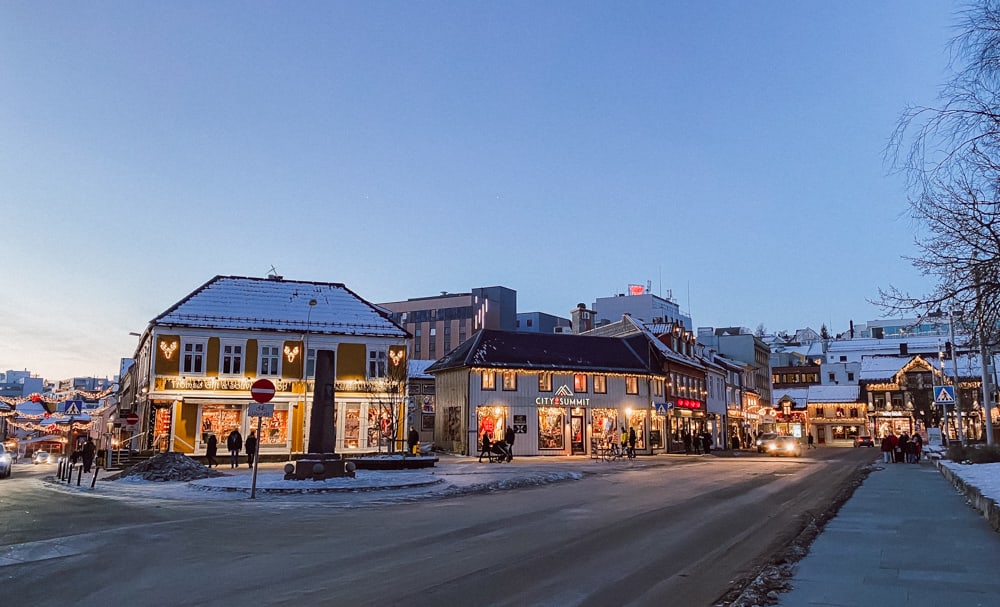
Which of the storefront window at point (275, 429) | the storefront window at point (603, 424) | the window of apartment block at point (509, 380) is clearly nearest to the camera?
the storefront window at point (275, 429)

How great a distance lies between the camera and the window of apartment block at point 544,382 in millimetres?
47656

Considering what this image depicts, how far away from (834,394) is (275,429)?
78910 millimetres

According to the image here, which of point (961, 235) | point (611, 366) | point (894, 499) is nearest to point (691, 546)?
point (961, 235)

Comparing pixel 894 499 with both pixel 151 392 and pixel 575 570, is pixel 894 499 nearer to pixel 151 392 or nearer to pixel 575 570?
pixel 575 570

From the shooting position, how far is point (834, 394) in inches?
3777

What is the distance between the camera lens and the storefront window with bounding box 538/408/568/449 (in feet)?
155

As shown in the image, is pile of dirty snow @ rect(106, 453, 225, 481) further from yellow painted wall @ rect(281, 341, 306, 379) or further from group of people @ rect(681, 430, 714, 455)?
group of people @ rect(681, 430, 714, 455)

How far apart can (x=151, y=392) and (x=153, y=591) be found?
33.2 meters

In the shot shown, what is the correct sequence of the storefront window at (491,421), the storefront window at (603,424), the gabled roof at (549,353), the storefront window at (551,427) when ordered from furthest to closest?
1. the storefront window at (603,424)
2. the storefront window at (551,427)
3. the gabled roof at (549,353)
4. the storefront window at (491,421)

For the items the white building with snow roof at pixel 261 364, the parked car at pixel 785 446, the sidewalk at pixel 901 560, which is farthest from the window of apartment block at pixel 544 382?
the sidewalk at pixel 901 560

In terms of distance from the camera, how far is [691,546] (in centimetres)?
1132

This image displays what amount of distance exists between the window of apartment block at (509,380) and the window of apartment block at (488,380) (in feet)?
2.27

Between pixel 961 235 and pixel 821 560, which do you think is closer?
pixel 821 560

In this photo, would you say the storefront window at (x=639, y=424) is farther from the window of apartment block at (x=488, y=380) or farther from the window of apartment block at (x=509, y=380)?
the window of apartment block at (x=488, y=380)
